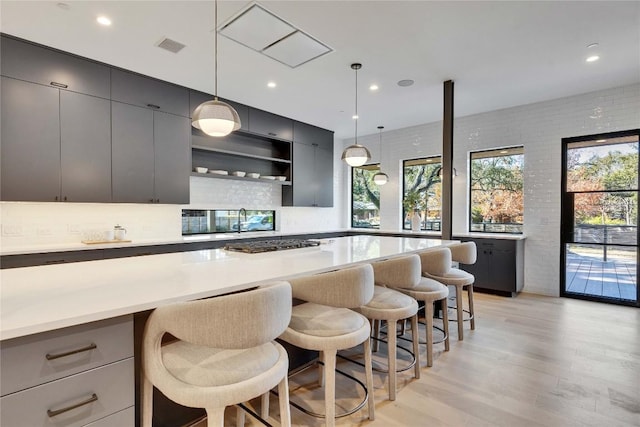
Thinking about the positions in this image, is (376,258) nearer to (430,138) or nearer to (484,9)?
(484,9)

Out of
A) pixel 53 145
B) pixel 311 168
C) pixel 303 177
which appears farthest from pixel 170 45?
pixel 311 168

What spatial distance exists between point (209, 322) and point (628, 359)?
11.2 feet

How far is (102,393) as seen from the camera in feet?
3.55

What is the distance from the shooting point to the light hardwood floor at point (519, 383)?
6.24ft

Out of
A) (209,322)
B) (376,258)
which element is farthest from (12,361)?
(376,258)

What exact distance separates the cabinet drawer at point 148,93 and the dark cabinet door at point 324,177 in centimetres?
260

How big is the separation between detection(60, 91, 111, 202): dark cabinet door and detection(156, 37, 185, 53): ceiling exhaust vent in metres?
1.01

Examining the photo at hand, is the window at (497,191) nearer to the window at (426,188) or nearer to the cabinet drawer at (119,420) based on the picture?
the window at (426,188)

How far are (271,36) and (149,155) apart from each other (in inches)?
82.0

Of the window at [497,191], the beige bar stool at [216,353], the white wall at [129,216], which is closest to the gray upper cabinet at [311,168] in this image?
the white wall at [129,216]

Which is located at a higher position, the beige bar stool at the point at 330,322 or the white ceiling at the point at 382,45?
the white ceiling at the point at 382,45

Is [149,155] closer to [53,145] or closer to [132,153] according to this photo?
[132,153]

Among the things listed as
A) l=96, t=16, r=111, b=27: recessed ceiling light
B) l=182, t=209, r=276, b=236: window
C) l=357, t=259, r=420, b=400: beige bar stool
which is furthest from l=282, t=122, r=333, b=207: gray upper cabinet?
l=357, t=259, r=420, b=400: beige bar stool

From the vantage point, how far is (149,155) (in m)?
3.81
